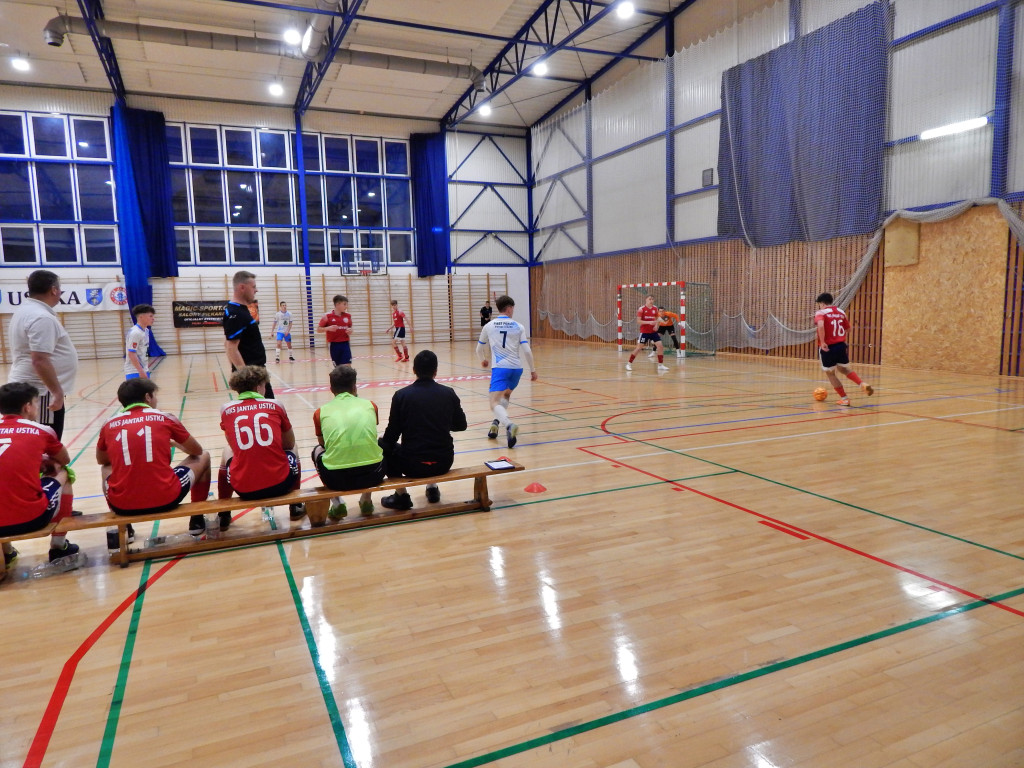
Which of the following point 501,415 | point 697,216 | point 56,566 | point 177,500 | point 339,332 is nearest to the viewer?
point 56,566

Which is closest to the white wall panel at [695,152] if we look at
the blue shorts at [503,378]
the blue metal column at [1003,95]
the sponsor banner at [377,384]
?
the blue metal column at [1003,95]

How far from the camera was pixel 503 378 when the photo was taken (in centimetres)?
729

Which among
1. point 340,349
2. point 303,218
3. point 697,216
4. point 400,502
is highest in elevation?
point 303,218

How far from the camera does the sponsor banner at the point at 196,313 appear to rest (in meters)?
22.6

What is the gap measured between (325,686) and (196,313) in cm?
2297

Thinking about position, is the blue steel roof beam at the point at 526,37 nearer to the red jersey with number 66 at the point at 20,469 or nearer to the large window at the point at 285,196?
the large window at the point at 285,196

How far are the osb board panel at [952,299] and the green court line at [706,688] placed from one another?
1142 cm

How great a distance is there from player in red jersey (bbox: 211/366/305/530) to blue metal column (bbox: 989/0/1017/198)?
13.3 metres

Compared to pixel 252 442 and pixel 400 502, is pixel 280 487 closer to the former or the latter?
pixel 252 442

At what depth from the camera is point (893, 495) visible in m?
4.93

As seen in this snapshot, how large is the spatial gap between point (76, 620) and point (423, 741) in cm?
207

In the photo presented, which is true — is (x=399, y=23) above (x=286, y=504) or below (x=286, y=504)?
above

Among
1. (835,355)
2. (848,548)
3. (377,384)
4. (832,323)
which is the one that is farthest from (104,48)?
(848,548)

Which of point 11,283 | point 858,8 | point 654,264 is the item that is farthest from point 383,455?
point 11,283
